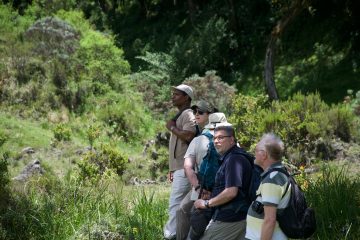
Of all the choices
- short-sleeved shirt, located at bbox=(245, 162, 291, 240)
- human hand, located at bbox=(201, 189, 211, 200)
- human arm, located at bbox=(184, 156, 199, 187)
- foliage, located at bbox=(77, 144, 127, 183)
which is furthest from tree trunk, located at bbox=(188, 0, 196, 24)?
short-sleeved shirt, located at bbox=(245, 162, 291, 240)

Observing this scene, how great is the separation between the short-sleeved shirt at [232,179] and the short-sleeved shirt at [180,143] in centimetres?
153

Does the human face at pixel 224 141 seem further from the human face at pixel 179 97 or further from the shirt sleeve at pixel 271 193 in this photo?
the human face at pixel 179 97

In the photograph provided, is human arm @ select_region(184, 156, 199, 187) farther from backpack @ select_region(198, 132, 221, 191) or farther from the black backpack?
the black backpack

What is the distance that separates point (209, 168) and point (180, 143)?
124 cm

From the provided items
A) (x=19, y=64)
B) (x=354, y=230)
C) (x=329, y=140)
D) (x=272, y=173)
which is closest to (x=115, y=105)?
(x=19, y=64)

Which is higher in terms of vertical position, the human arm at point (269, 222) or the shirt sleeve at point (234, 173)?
the shirt sleeve at point (234, 173)

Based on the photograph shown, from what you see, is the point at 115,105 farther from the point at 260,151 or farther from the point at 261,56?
the point at 260,151

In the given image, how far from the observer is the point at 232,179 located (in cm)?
437

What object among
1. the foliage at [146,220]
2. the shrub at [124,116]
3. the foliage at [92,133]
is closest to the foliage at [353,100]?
the shrub at [124,116]

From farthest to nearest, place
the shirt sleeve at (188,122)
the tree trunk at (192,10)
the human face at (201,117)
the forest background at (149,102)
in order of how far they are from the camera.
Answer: the tree trunk at (192,10), the forest background at (149,102), the shirt sleeve at (188,122), the human face at (201,117)

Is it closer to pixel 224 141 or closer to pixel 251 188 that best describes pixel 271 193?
pixel 251 188

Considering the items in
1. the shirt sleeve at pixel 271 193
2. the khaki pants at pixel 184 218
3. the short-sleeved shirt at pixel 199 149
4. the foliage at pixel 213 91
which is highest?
the foliage at pixel 213 91

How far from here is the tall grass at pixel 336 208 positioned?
5625 millimetres

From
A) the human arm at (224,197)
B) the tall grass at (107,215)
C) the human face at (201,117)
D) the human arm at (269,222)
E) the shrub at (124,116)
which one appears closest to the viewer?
the human arm at (269,222)
